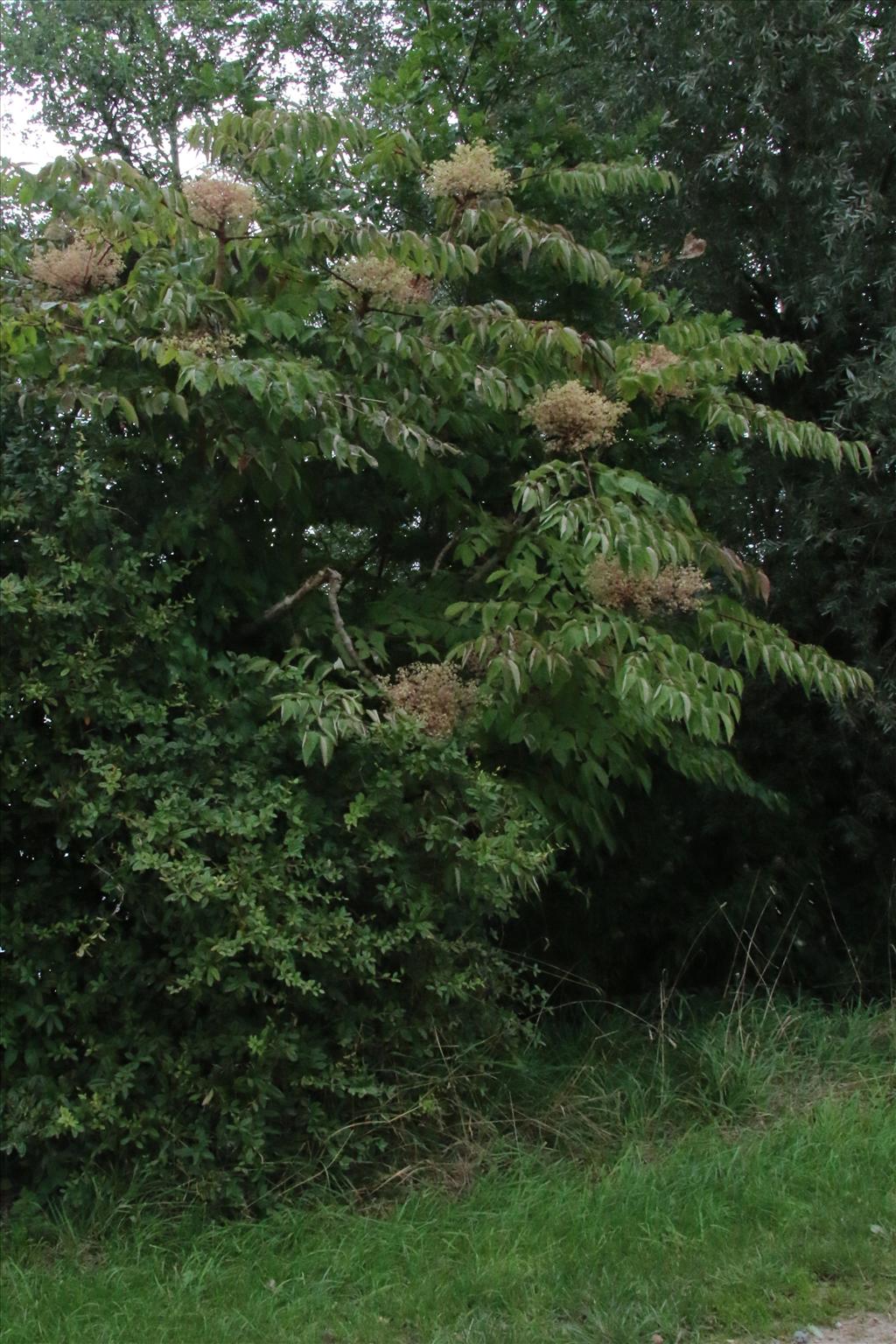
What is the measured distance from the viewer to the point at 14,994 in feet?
15.0

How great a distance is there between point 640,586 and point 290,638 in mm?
1381

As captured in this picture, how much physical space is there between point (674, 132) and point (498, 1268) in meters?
6.24

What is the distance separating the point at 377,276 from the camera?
5309mm

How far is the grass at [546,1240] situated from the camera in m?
3.95

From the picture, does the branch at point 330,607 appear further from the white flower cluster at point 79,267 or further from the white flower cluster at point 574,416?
the white flower cluster at point 79,267

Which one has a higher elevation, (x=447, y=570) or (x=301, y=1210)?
(x=447, y=570)

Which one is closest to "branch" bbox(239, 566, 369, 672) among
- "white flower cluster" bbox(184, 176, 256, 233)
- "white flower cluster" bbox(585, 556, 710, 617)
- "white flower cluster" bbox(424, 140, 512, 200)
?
"white flower cluster" bbox(585, 556, 710, 617)

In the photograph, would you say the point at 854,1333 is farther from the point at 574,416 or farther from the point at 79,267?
the point at 79,267

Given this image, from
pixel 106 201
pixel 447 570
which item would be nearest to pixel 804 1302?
pixel 447 570

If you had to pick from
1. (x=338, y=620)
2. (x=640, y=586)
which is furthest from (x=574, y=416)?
(x=338, y=620)

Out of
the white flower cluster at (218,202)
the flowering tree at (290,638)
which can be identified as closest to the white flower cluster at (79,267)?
the flowering tree at (290,638)

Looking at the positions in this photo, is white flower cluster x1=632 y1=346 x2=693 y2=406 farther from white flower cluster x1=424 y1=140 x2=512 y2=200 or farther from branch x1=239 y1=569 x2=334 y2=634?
branch x1=239 y1=569 x2=334 y2=634

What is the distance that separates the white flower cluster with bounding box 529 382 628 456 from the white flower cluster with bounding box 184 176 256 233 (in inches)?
51.4

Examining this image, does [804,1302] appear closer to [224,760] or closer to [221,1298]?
[221,1298]
